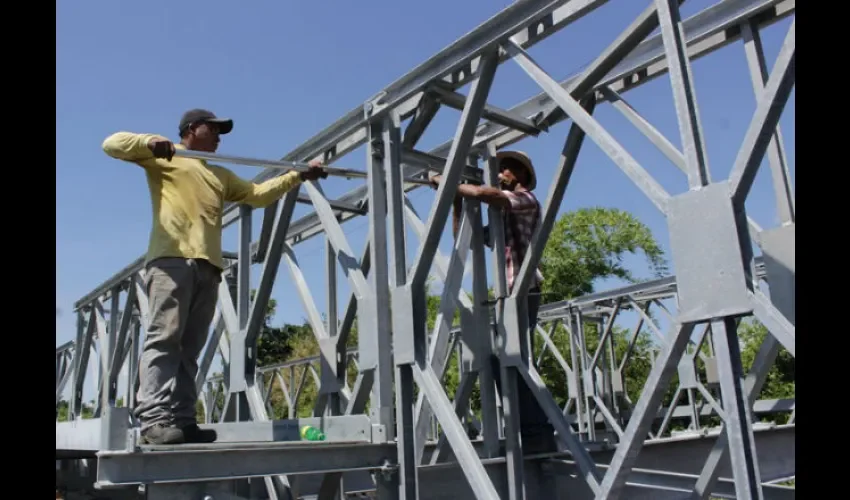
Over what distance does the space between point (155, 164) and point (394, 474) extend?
103 inches

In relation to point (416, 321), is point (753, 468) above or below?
below

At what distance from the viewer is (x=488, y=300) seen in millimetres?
5457

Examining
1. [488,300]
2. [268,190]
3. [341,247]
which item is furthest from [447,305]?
[268,190]

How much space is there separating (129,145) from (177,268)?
850 mm

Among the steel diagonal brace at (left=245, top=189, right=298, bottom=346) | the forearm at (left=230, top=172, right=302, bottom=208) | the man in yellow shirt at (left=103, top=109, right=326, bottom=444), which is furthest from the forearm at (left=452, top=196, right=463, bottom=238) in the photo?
the man in yellow shirt at (left=103, top=109, right=326, bottom=444)

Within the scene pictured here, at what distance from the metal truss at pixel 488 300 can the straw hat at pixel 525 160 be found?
0.17 meters

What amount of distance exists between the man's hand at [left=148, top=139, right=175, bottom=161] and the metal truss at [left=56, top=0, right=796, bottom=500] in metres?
1.44

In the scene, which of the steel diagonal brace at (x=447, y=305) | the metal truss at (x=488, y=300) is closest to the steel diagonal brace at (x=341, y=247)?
the metal truss at (x=488, y=300)

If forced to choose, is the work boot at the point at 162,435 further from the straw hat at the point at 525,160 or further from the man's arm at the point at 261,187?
the straw hat at the point at 525,160

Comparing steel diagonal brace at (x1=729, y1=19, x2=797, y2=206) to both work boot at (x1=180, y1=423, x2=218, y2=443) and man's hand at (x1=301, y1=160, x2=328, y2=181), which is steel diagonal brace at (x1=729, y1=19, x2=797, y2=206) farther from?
work boot at (x1=180, y1=423, x2=218, y2=443)
